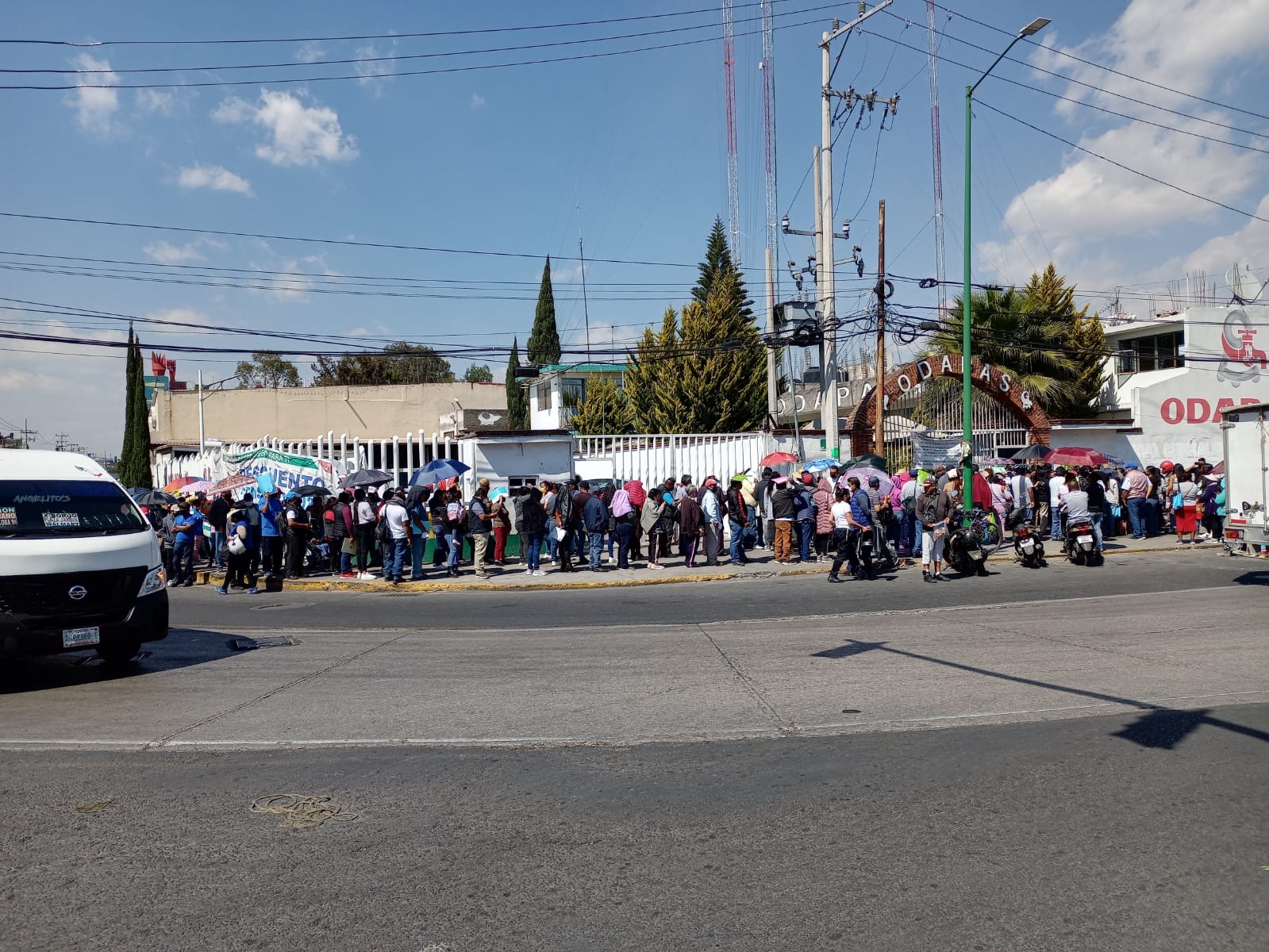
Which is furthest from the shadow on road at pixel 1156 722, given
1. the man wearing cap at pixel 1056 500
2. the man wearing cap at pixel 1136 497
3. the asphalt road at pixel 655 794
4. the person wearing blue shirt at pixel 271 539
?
the man wearing cap at pixel 1136 497

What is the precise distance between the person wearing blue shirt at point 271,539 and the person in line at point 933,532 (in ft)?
38.7

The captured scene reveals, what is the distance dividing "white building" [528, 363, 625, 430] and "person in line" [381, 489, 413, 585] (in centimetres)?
3208

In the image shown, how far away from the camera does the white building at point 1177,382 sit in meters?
30.3

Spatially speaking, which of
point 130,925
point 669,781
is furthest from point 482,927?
point 669,781

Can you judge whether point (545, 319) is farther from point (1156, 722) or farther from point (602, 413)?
point (1156, 722)

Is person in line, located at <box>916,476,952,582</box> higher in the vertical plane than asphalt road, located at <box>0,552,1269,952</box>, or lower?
higher

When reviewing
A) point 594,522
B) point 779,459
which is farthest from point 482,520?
point 779,459

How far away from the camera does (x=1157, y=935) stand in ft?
12.6

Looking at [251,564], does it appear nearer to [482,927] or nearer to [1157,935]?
[482,927]

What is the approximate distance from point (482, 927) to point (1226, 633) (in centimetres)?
995

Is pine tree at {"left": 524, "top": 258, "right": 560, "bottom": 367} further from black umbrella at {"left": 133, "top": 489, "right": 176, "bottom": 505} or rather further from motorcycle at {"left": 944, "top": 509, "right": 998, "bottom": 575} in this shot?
motorcycle at {"left": 944, "top": 509, "right": 998, "bottom": 575}

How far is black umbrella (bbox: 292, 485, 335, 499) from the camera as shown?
20.3 meters

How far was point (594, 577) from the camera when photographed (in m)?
19.3

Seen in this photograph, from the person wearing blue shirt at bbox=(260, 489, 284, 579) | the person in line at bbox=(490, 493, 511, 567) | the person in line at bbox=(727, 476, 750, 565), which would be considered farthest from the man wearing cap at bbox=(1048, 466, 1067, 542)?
the person wearing blue shirt at bbox=(260, 489, 284, 579)
